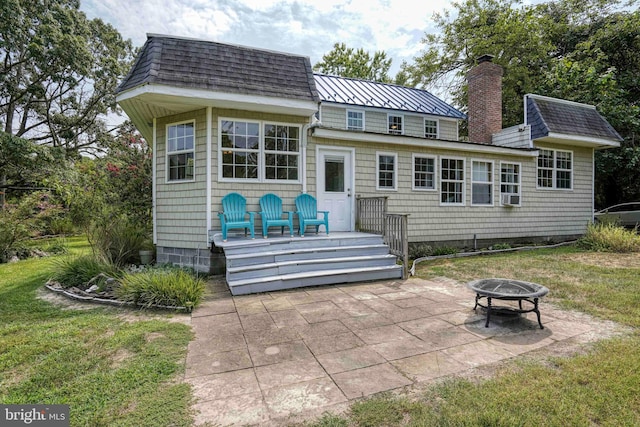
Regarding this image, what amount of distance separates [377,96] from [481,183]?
19.2 feet

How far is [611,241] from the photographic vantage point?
8898 mm

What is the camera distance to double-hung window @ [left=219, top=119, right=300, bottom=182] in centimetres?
698

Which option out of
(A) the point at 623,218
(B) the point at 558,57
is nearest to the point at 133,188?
(A) the point at 623,218

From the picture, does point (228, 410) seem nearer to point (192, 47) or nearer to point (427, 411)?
point (427, 411)

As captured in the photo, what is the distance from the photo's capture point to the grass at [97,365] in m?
2.21

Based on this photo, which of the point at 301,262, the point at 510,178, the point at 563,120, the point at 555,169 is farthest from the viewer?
the point at 555,169

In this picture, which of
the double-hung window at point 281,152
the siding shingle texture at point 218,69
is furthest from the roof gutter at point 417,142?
the siding shingle texture at point 218,69

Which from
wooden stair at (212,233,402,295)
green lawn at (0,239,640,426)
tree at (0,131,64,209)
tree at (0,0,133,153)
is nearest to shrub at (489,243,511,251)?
wooden stair at (212,233,402,295)

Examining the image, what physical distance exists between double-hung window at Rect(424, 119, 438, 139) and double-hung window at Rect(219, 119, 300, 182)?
7.86 m

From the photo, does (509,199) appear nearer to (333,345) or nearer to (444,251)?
(444,251)

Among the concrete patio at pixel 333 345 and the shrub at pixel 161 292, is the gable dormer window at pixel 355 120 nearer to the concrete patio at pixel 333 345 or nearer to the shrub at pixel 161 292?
the concrete patio at pixel 333 345

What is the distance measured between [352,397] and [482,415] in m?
0.88

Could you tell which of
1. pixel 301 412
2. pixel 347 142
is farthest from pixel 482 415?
pixel 347 142

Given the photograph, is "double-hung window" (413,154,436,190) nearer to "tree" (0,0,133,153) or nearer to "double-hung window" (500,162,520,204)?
"double-hung window" (500,162,520,204)
